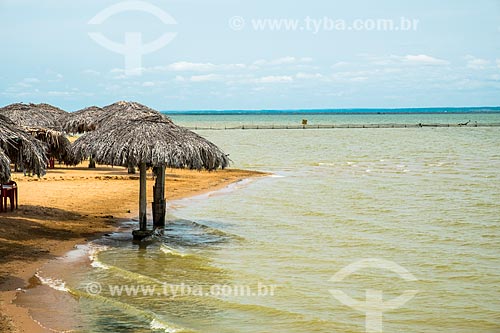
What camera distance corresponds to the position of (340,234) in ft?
52.4

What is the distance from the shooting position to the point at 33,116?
92.0 ft

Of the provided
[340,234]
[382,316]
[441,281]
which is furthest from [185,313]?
[340,234]

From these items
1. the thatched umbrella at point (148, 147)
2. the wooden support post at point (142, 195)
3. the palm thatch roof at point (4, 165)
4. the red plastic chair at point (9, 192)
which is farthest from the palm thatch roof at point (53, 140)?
the palm thatch roof at point (4, 165)

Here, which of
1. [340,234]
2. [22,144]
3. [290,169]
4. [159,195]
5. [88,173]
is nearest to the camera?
[22,144]

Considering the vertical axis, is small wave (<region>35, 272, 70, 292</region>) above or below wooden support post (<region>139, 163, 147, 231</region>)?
below

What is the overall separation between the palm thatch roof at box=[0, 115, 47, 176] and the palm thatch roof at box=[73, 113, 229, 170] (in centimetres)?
114

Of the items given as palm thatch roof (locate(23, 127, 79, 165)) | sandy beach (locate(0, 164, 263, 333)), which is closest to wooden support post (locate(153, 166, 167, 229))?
sandy beach (locate(0, 164, 263, 333))

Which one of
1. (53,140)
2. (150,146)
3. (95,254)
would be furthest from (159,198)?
(53,140)

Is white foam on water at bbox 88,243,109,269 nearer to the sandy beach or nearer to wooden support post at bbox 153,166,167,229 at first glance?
the sandy beach

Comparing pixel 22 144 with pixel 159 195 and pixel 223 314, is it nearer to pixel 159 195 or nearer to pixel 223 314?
pixel 159 195

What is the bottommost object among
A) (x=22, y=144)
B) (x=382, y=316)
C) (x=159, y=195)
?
(x=382, y=316)

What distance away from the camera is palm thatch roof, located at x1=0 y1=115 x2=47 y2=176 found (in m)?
12.3

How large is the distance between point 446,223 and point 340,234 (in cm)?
326

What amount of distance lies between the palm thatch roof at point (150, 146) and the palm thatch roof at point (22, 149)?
3.74 ft
